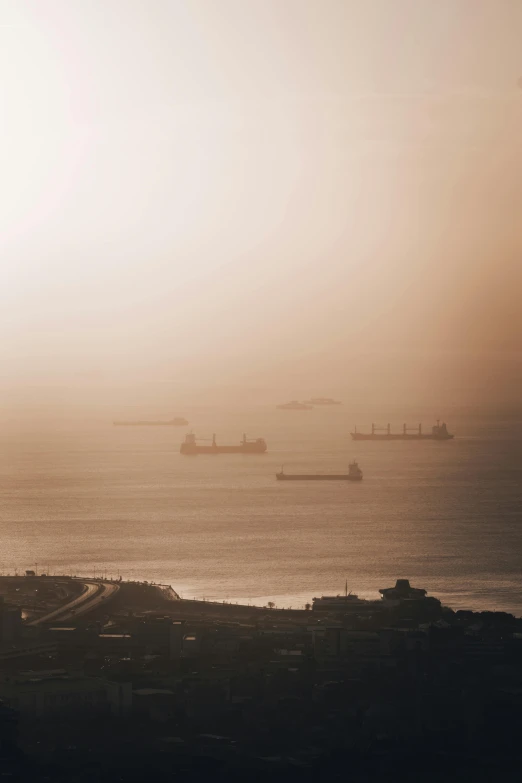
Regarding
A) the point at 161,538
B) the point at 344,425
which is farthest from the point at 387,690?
the point at 344,425

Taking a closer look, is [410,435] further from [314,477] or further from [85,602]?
[85,602]

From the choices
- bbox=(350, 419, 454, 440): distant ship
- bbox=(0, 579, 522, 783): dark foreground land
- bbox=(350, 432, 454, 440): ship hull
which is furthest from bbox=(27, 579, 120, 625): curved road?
bbox=(350, 432, 454, 440): ship hull

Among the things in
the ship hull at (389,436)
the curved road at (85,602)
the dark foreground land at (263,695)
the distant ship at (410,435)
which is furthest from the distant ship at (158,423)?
the dark foreground land at (263,695)

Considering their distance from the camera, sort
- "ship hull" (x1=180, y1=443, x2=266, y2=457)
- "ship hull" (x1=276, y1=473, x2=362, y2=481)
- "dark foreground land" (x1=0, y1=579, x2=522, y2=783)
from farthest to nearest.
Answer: "ship hull" (x1=180, y1=443, x2=266, y2=457), "ship hull" (x1=276, y1=473, x2=362, y2=481), "dark foreground land" (x1=0, y1=579, x2=522, y2=783)

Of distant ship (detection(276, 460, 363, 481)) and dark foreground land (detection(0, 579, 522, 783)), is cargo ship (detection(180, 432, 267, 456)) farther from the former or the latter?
dark foreground land (detection(0, 579, 522, 783))

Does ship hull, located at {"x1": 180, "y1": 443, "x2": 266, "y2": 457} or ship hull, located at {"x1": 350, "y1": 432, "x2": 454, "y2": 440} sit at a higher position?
ship hull, located at {"x1": 350, "y1": 432, "x2": 454, "y2": 440}

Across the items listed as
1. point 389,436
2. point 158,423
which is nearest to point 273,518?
point 389,436

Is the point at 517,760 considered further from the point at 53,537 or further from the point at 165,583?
the point at 53,537
